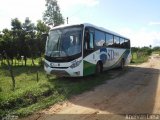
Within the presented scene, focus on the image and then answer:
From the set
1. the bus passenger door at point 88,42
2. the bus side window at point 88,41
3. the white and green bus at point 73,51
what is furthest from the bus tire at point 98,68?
the bus side window at point 88,41

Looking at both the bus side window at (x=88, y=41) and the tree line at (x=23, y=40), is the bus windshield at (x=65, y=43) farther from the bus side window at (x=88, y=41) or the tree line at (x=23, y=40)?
the tree line at (x=23, y=40)

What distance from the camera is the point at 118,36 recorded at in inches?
812

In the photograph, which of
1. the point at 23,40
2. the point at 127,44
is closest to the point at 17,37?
the point at 23,40

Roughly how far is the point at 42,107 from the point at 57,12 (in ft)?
155

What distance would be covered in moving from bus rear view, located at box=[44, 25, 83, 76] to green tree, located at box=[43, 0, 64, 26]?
40.5 meters

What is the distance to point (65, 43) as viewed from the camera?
13.0 metres

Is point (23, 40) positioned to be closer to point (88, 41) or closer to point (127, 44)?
point (127, 44)

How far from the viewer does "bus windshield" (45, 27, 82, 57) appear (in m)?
→ 12.9

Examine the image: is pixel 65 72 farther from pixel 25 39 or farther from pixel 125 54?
pixel 25 39

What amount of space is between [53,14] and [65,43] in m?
41.9

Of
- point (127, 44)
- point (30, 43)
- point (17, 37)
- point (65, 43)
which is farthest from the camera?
point (17, 37)

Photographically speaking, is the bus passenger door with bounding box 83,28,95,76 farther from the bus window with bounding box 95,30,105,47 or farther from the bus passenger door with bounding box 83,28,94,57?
the bus window with bounding box 95,30,105,47

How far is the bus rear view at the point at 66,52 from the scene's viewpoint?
1278cm

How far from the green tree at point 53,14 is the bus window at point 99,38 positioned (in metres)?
38.1
